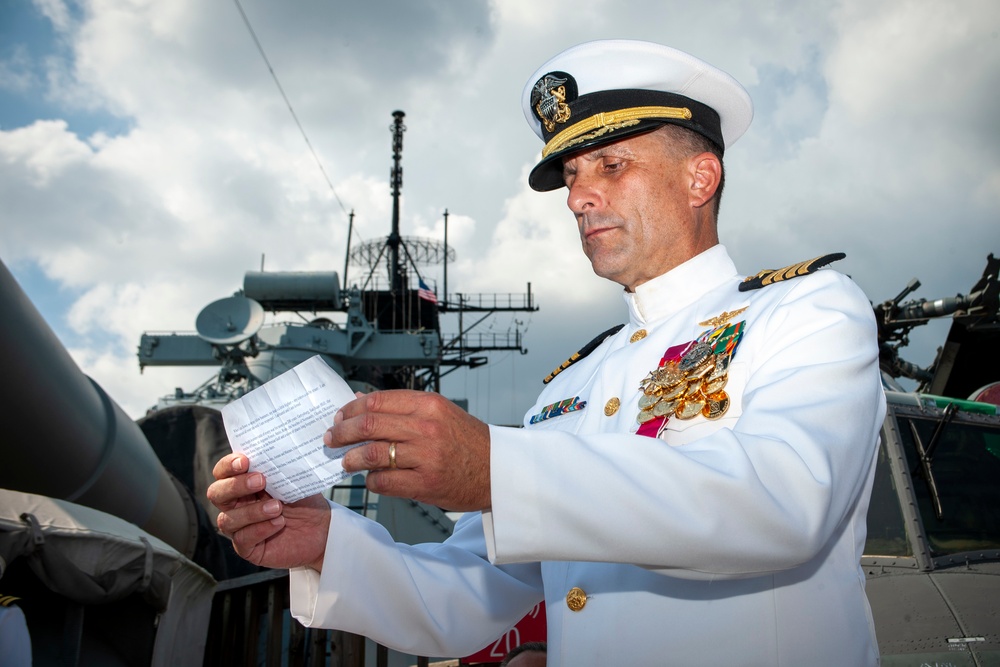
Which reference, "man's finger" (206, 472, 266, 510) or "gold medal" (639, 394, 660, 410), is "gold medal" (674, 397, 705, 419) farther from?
"man's finger" (206, 472, 266, 510)

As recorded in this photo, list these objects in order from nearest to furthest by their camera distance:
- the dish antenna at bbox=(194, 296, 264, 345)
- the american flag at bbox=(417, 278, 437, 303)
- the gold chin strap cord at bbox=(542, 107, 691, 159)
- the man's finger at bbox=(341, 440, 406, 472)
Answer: the man's finger at bbox=(341, 440, 406, 472)
the gold chin strap cord at bbox=(542, 107, 691, 159)
the dish antenna at bbox=(194, 296, 264, 345)
the american flag at bbox=(417, 278, 437, 303)

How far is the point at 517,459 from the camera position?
3.58ft

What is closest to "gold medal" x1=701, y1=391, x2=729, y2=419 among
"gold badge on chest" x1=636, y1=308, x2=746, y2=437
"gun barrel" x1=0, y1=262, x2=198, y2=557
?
"gold badge on chest" x1=636, y1=308, x2=746, y2=437

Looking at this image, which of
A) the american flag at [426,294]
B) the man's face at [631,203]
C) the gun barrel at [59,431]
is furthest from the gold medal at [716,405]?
the american flag at [426,294]

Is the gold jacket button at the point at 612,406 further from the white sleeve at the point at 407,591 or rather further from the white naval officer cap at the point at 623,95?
the white naval officer cap at the point at 623,95

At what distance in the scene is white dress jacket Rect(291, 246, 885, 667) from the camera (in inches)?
42.7

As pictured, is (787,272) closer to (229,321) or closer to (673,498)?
(673,498)

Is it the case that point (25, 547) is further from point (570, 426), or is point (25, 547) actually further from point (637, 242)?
point (637, 242)

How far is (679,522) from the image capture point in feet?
3.51

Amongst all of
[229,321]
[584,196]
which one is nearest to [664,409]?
[584,196]

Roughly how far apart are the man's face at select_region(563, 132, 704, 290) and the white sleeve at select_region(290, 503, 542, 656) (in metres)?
0.81

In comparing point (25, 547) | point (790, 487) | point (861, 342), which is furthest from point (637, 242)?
point (25, 547)

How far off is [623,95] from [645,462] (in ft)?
4.02

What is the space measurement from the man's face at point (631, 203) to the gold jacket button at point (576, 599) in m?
0.83
